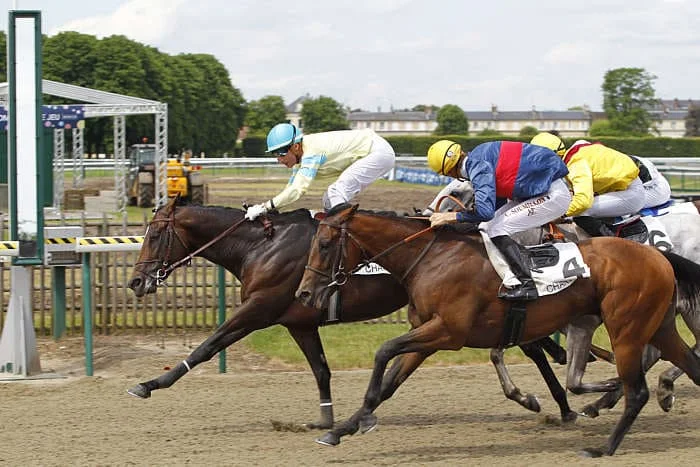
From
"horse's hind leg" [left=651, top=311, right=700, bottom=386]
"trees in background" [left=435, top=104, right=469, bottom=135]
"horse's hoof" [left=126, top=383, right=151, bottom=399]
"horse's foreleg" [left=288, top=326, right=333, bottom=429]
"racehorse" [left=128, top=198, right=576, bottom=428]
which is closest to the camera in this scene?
"horse's hind leg" [left=651, top=311, right=700, bottom=386]

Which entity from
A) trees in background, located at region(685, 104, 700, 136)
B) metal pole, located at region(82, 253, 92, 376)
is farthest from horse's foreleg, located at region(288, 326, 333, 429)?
trees in background, located at region(685, 104, 700, 136)

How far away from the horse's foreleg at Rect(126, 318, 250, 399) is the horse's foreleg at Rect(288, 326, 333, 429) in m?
0.43

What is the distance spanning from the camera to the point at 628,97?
7575 cm

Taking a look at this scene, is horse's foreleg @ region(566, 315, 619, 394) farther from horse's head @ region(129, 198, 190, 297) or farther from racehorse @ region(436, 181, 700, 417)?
horse's head @ region(129, 198, 190, 297)

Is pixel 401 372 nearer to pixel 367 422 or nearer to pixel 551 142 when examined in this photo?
pixel 367 422

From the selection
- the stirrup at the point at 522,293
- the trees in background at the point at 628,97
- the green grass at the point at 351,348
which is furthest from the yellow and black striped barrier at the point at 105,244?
the trees in background at the point at 628,97

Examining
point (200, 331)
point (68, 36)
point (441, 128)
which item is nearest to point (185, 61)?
point (68, 36)

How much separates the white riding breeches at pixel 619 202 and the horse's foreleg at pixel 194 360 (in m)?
2.51

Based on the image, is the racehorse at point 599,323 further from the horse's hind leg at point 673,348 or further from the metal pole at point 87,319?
the metal pole at point 87,319

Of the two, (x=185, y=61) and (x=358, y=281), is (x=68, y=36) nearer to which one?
(x=185, y=61)

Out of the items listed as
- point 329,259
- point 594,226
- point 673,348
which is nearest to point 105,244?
point 329,259

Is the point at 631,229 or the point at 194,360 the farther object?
the point at 631,229

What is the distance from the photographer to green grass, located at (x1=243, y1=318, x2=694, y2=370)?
938 cm

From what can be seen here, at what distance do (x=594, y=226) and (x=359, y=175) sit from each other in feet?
5.54
